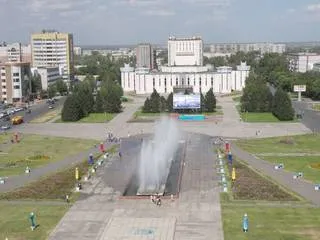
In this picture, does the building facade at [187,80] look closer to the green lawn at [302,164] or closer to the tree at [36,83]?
the tree at [36,83]

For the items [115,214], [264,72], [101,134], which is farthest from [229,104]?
[115,214]

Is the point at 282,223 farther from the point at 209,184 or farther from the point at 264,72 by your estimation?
the point at 264,72

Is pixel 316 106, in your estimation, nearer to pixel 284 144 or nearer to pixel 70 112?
pixel 284 144

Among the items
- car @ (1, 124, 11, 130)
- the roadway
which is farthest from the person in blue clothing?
the roadway

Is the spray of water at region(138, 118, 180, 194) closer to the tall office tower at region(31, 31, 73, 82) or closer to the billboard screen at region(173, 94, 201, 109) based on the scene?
A: the billboard screen at region(173, 94, 201, 109)

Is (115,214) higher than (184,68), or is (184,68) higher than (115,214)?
(184,68)

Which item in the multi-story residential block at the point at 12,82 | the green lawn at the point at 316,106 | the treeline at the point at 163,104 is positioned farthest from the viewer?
Answer: the multi-story residential block at the point at 12,82

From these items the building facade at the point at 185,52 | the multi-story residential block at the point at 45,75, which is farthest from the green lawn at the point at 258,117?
the multi-story residential block at the point at 45,75
